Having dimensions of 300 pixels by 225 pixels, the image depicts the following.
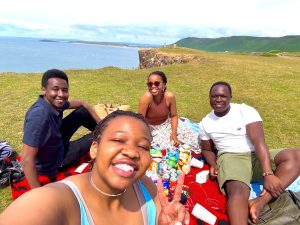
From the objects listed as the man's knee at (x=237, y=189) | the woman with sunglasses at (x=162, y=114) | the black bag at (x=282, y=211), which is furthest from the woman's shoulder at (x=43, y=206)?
the woman with sunglasses at (x=162, y=114)

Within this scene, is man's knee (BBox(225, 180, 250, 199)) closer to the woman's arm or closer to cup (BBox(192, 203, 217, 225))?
cup (BBox(192, 203, 217, 225))

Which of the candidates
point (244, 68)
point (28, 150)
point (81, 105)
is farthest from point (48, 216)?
point (244, 68)

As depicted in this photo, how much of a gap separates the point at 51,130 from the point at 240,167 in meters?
3.29

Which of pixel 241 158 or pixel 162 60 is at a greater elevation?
pixel 241 158

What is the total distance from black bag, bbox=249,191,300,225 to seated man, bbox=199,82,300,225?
0.10m

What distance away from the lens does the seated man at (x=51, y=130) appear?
412 centimetres

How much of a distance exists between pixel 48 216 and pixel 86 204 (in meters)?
0.40

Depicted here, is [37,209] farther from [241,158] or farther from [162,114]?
[162,114]

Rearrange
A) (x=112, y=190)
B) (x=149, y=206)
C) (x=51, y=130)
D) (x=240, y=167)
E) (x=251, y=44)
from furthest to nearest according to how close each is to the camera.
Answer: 1. (x=251, y=44)
2. (x=240, y=167)
3. (x=51, y=130)
4. (x=149, y=206)
5. (x=112, y=190)

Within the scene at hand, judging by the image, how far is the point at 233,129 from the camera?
543 cm

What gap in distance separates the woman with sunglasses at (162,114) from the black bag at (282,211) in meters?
2.61

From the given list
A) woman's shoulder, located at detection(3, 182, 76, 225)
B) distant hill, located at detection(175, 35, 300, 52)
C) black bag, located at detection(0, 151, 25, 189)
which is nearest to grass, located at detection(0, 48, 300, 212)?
black bag, located at detection(0, 151, 25, 189)

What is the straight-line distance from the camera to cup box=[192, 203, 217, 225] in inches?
175

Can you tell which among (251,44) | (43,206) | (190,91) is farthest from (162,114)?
(251,44)
